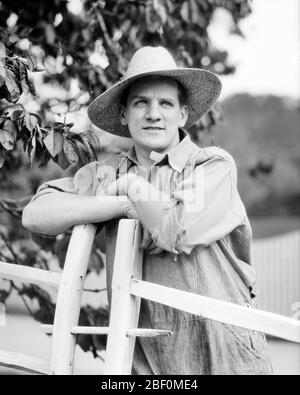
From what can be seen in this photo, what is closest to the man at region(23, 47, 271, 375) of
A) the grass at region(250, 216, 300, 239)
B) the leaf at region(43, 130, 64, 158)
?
the leaf at region(43, 130, 64, 158)

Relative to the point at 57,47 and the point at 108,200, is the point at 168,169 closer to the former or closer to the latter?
the point at 108,200

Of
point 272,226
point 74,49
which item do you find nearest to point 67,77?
point 74,49

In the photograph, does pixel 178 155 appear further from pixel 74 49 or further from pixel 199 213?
pixel 74 49

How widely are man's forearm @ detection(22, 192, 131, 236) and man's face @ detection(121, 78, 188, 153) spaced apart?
31 centimetres

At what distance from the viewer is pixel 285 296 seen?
924cm

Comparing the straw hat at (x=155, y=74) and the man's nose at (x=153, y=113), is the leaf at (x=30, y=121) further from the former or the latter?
the man's nose at (x=153, y=113)

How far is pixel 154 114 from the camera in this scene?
8.46 ft

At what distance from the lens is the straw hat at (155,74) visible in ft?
8.61

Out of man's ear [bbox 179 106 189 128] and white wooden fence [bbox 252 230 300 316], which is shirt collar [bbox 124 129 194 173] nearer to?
man's ear [bbox 179 106 189 128]

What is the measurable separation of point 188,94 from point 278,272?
686 centimetres

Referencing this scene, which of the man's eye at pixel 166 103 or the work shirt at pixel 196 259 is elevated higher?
the man's eye at pixel 166 103

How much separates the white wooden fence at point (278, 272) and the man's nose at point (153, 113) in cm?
693

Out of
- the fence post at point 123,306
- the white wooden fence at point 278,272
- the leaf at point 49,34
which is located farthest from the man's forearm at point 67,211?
the white wooden fence at point 278,272

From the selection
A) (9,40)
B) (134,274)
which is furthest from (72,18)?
(134,274)
